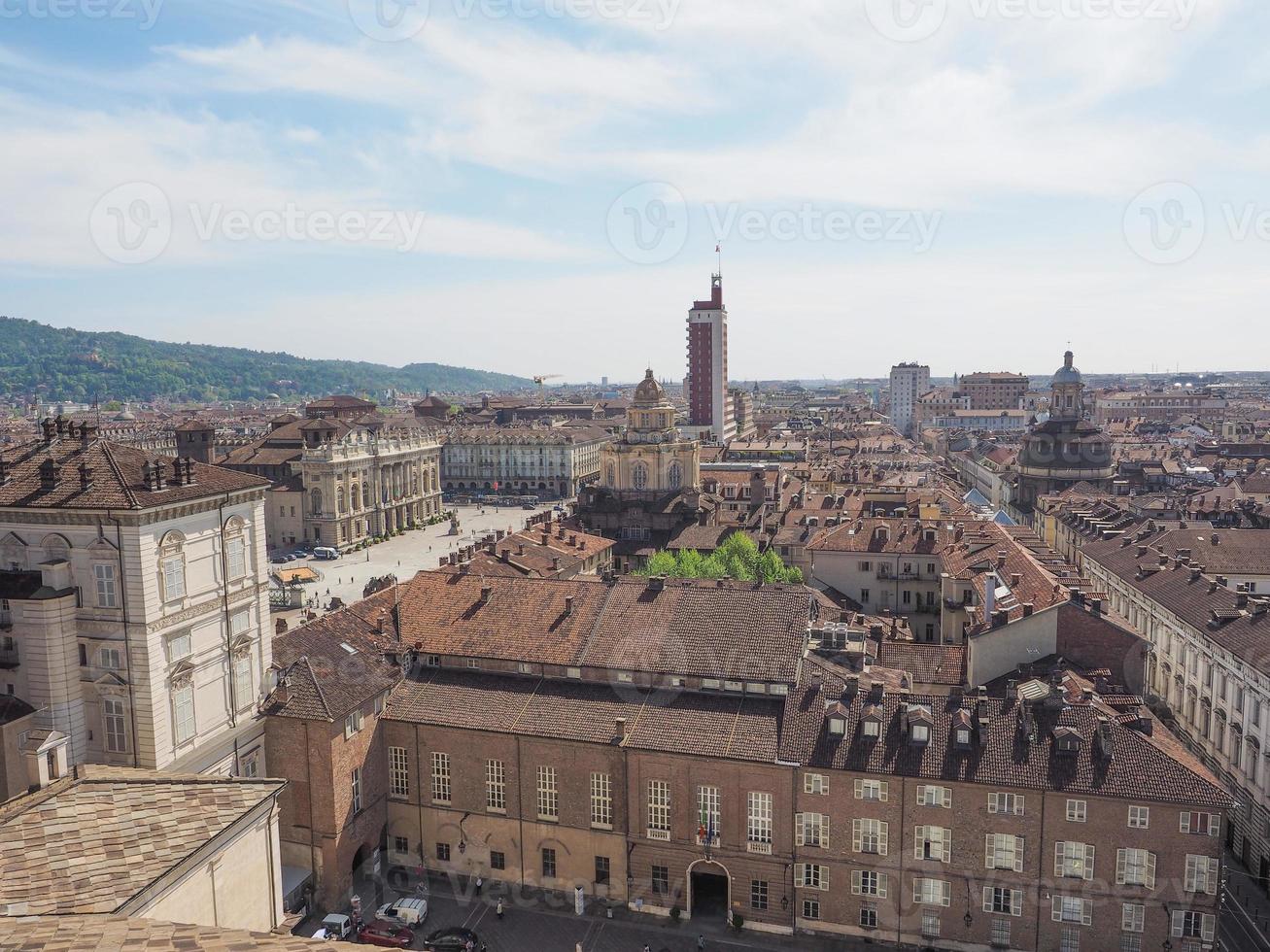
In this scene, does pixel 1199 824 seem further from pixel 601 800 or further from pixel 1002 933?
pixel 601 800

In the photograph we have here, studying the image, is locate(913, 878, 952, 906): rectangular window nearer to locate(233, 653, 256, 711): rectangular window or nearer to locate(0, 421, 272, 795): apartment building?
locate(0, 421, 272, 795): apartment building

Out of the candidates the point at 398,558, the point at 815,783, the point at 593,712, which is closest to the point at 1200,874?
the point at 815,783

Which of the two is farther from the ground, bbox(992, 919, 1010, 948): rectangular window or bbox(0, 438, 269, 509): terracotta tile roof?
bbox(0, 438, 269, 509): terracotta tile roof

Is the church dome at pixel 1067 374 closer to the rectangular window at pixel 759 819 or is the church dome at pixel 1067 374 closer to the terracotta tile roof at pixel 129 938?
the rectangular window at pixel 759 819

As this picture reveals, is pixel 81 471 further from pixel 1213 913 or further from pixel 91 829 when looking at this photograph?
pixel 1213 913

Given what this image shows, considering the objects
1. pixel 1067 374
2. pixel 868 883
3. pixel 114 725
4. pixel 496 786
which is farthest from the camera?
pixel 1067 374

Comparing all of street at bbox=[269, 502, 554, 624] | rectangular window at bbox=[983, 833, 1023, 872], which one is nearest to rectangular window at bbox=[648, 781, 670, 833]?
rectangular window at bbox=[983, 833, 1023, 872]

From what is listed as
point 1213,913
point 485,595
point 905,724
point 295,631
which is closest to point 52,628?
→ point 295,631
